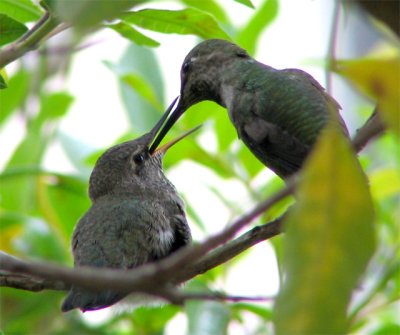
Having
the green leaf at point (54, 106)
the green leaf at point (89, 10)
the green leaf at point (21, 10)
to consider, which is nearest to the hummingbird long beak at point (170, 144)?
the green leaf at point (54, 106)

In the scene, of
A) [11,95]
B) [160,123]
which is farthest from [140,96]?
[11,95]

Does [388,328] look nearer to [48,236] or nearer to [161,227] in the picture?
[161,227]

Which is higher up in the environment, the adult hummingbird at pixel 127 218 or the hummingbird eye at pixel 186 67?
the hummingbird eye at pixel 186 67

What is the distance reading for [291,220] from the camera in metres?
1.11

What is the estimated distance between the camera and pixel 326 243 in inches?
44.4

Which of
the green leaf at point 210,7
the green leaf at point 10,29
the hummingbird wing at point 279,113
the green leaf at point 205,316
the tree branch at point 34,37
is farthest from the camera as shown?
the green leaf at point 205,316

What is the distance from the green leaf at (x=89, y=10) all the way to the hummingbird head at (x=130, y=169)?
8.60 feet

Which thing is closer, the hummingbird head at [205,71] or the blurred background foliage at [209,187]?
the blurred background foliage at [209,187]

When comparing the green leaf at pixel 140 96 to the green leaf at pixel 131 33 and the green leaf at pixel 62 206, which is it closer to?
the green leaf at pixel 62 206

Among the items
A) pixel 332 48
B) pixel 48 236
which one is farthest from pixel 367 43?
pixel 332 48

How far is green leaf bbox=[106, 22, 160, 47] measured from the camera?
7.77 ft

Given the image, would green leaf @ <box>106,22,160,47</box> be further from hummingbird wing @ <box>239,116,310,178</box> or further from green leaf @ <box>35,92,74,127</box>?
green leaf @ <box>35,92,74,127</box>

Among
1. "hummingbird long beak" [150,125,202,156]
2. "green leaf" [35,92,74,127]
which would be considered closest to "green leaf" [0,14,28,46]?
"hummingbird long beak" [150,125,202,156]

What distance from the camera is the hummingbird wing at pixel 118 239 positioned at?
2998 millimetres
